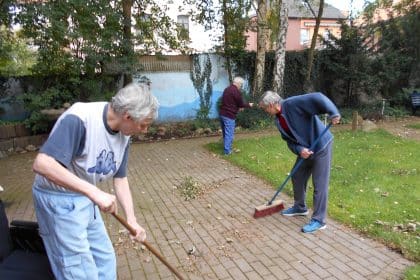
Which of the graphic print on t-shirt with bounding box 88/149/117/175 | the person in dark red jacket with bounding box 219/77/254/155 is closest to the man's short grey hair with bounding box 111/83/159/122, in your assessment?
the graphic print on t-shirt with bounding box 88/149/117/175

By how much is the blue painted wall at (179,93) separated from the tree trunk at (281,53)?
1.99m

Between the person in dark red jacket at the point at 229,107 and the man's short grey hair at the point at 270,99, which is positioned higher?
the man's short grey hair at the point at 270,99

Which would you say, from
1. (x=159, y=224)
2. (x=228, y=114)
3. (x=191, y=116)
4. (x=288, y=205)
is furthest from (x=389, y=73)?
(x=159, y=224)

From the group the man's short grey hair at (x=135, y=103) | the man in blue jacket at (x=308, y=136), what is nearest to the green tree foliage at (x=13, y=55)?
the man in blue jacket at (x=308, y=136)

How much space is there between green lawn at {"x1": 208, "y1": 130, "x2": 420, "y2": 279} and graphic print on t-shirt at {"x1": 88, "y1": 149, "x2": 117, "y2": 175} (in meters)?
2.97

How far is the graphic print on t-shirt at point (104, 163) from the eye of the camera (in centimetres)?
258

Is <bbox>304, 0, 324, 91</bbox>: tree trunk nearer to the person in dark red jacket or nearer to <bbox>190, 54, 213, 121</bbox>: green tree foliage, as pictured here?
<bbox>190, 54, 213, 121</bbox>: green tree foliage

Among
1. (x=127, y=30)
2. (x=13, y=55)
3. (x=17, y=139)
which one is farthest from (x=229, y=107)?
(x=13, y=55)

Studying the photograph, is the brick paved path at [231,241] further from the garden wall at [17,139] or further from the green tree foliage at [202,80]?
the green tree foliage at [202,80]

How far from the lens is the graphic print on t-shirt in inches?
102

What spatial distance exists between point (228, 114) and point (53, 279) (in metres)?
6.85

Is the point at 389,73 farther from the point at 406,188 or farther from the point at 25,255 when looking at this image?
the point at 25,255

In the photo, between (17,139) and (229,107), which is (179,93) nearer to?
(229,107)

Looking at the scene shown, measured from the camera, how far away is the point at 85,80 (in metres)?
11.7
